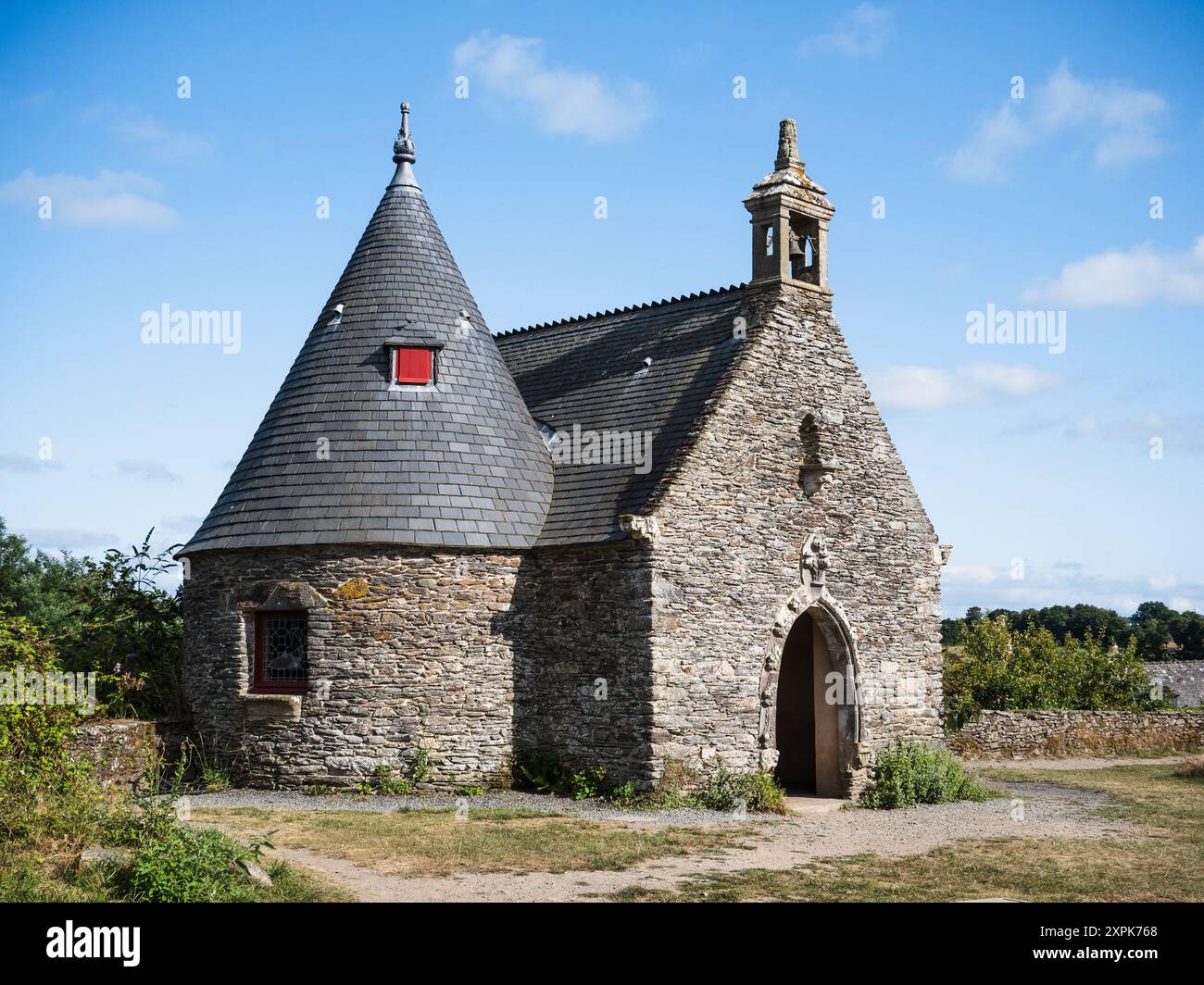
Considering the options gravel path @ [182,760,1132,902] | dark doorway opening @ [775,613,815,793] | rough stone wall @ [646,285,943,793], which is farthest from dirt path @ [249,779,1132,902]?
dark doorway opening @ [775,613,815,793]

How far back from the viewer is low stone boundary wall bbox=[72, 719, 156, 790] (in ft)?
50.4

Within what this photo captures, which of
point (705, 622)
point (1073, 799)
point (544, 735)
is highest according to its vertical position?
point (705, 622)

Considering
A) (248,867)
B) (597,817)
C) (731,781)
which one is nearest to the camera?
A: (248,867)

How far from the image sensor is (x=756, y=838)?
13023 mm

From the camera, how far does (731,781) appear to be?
1494cm

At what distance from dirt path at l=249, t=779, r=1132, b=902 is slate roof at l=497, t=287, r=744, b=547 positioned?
15.2 ft

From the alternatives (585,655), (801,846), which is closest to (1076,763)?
(585,655)

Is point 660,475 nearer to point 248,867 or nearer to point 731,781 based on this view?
point 731,781

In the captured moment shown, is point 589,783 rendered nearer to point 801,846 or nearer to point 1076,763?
point 801,846

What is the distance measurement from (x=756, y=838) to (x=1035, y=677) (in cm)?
1521
